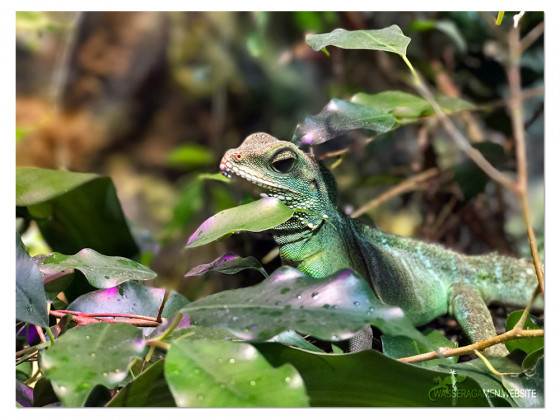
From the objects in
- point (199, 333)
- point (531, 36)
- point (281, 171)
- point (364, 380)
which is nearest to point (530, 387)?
point (364, 380)

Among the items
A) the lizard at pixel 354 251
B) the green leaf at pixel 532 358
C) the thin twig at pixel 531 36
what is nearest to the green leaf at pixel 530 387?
the green leaf at pixel 532 358

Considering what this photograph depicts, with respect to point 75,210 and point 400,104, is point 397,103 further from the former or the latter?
point 75,210

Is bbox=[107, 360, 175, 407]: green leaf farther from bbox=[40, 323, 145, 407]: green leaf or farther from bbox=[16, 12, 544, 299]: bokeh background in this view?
bbox=[16, 12, 544, 299]: bokeh background

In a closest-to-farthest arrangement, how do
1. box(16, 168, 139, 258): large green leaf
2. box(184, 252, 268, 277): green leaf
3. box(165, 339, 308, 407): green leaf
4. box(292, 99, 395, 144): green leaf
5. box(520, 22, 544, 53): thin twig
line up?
box(165, 339, 308, 407): green leaf, box(184, 252, 268, 277): green leaf, box(292, 99, 395, 144): green leaf, box(16, 168, 139, 258): large green leaf, box(520, 22, 544, 53): thin twig

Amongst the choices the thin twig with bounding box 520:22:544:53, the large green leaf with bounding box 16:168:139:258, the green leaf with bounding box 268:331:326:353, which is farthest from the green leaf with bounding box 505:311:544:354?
the thin twig with bounding box 520:22:544:53

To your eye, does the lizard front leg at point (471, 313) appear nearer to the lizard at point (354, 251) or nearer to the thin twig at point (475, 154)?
the lizard at point (354, 251)
